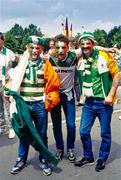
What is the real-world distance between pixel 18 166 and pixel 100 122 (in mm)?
1216

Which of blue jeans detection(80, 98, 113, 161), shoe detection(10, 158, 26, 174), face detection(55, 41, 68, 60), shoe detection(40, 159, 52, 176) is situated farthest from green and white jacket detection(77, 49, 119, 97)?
shoe detection(10, 158, 26, 174)

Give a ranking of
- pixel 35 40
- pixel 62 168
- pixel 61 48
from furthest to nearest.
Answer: pixel 62 168 < pixel 61 48 < pixel 35 40

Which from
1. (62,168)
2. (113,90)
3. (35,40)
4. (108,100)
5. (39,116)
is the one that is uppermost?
(35,40)

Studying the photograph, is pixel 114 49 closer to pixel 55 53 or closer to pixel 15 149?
pixel 55 53

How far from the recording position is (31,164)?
233 inches

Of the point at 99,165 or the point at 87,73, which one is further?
the point at 99,165

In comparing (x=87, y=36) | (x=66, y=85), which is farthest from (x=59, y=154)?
(x=87, y=36)

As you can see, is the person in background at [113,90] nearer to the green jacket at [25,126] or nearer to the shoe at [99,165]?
the shoe at [99,165]

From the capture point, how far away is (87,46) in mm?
5395

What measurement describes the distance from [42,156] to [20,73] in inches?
44.6

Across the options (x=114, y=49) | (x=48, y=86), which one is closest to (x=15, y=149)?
(x=48, y=86)

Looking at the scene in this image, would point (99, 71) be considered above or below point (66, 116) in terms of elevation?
above

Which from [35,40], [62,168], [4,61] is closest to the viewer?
[35,40]

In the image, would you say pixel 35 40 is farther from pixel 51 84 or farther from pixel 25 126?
pixel 25 126
